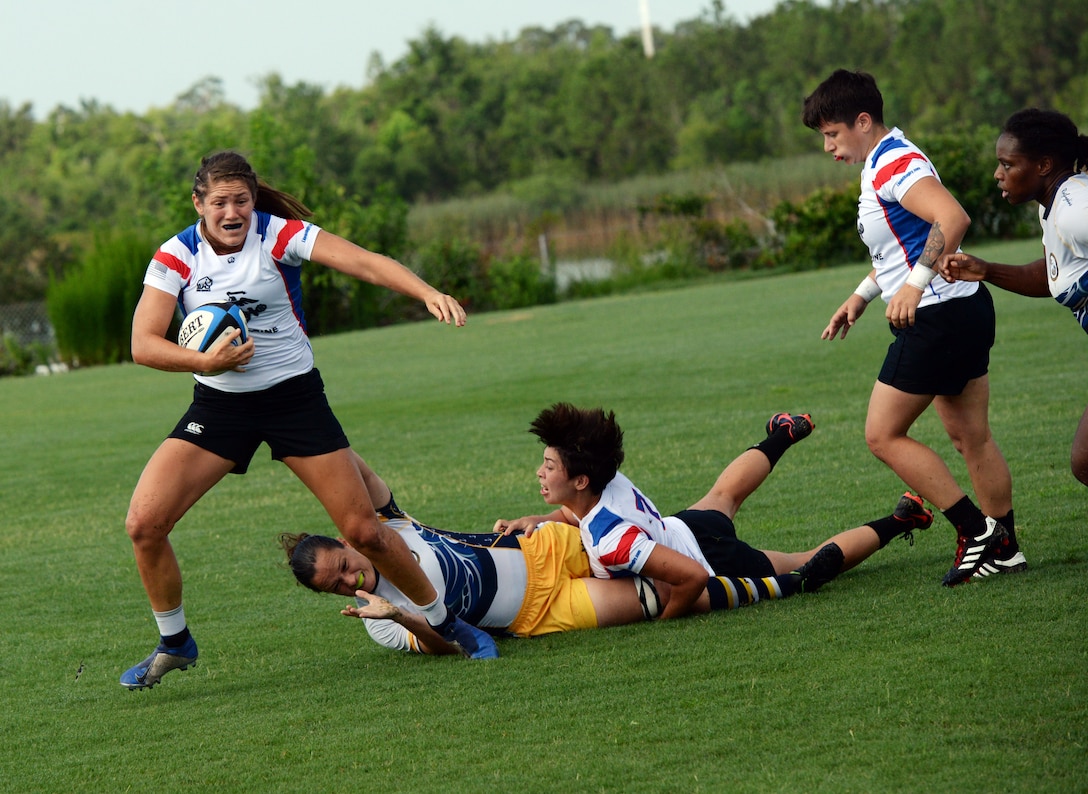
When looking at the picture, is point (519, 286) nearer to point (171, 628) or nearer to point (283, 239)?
point (283, 239)

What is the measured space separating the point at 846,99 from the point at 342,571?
A: 2.75 metres

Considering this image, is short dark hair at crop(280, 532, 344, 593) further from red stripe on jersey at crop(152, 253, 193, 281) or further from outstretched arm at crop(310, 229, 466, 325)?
red stripe on jersey at crop(152, 253, 193, 281)

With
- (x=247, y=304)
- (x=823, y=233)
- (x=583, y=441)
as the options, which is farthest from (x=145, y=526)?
(x=823, y=233)

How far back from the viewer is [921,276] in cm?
475

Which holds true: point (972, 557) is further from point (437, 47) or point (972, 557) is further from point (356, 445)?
point (437, 47)

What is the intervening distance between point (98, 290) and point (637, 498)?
23.1m

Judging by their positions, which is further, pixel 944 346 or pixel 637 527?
pixel 944 346

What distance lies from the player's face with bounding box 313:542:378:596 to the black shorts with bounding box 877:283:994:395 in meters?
2.26

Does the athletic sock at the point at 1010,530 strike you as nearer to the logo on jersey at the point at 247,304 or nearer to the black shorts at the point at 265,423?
the black shorts at the point at 265,423

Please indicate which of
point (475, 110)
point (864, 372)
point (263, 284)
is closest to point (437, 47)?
point (475, 110)

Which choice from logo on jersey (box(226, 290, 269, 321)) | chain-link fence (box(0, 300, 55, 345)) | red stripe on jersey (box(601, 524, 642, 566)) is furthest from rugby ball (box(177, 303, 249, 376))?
chain-link fence (box(0, 300, 55, 345))

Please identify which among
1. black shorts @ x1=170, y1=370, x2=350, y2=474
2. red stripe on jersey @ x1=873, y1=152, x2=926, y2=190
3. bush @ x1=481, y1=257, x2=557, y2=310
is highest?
red stripe on jersey @ x1=873, y1=152, x2=926, y2=190

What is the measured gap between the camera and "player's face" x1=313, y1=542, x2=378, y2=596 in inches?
188

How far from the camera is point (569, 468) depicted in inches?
193
